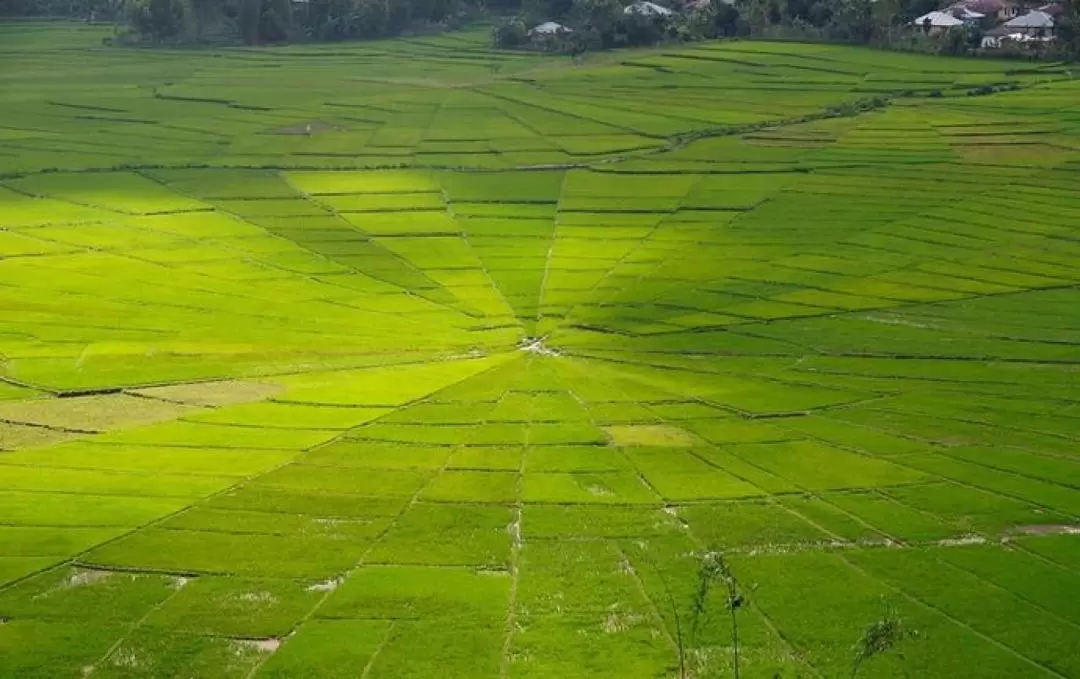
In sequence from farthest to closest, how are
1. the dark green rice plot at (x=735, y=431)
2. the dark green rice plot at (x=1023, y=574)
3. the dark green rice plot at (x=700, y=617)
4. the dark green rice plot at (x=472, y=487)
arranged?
the dark green rice plot at (x=735, y=431), the dark green rice plot at (x=472, y=487), the dark green rice plot at (x=1023, y=574), the dark green rice plot at (x=700, y=617)

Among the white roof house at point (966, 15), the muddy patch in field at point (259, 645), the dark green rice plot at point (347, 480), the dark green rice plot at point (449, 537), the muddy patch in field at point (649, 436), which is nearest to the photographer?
the muddy patch in field at point (259, 645)

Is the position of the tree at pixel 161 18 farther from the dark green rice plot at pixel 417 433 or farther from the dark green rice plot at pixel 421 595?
the dark green rice plot at pixel 421 595

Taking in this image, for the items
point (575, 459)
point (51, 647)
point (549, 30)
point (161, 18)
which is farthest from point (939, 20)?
point (51, 647)

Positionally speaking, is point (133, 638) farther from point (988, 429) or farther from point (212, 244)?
point (212, 244)

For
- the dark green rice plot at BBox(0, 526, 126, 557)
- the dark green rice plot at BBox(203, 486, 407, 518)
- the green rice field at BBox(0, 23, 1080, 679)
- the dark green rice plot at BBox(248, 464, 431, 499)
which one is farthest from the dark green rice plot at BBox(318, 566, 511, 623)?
the dark green rice plot at BBox(0, 526, 126, 557)

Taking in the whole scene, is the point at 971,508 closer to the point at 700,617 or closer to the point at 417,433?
the point at 700,617

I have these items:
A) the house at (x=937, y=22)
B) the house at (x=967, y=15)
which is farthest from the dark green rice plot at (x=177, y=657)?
the house at (x=967, y=15)

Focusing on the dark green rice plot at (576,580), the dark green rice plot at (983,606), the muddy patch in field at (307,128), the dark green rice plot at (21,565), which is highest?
the muddy patch in field at (307,128)
